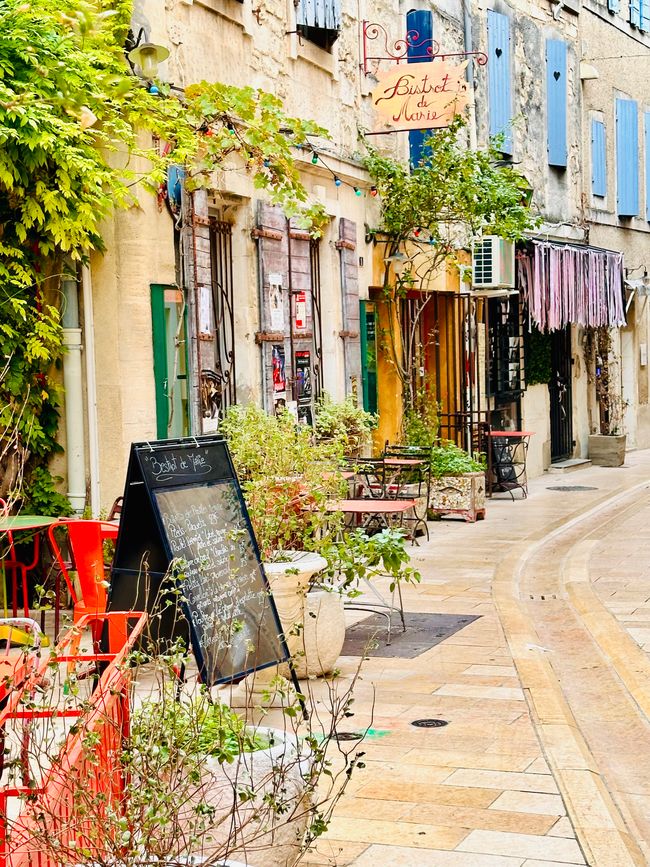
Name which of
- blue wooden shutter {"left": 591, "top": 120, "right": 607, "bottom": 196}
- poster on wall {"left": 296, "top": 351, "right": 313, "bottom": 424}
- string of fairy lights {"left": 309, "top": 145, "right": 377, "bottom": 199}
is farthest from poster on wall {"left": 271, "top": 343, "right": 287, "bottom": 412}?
blue wooden shutter {"left": 591, "top": 120, "right": 607, "bottom": 196}

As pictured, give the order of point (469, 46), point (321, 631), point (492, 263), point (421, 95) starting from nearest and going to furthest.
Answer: point (321, 631) → point (421, 95) → point (492, 263) → point (469, 46)

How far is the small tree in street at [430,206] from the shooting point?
48.6 ft

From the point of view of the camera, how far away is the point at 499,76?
19016mm

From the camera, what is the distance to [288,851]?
13.9 ft

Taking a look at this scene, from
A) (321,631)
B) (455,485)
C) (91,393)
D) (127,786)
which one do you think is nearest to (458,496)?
(455,485)

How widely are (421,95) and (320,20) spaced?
53.0 inches

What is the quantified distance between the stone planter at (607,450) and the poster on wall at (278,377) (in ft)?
35.5

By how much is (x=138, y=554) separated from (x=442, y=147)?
9757 millimetres

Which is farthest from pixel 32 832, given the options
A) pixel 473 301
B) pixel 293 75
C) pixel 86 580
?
pixel 473 301

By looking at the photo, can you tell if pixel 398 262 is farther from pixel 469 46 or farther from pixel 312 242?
pixel 469 46

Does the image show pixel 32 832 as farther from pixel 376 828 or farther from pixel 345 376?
pixel 345 376

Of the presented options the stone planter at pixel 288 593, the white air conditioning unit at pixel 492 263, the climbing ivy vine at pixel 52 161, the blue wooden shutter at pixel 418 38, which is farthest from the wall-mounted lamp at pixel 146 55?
the white air conditioning unit at pixel 492 263

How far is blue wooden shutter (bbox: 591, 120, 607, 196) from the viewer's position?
23.2 metres

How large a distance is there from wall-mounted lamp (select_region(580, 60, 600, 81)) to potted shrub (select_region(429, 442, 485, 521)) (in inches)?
397
